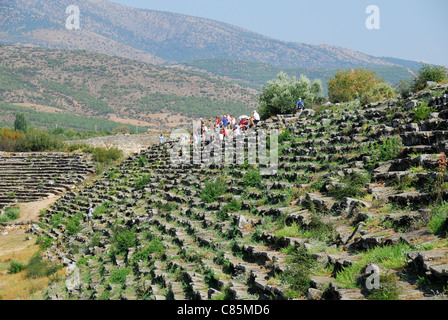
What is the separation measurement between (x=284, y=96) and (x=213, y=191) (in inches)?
695

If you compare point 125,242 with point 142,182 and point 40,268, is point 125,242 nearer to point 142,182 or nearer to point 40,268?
point 40,268

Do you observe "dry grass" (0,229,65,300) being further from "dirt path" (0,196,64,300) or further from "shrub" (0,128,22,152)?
"shrub" (0,128,22,152)

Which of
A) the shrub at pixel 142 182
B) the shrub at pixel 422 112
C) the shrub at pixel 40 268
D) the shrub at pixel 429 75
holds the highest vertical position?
the shrub at pixel 429 75

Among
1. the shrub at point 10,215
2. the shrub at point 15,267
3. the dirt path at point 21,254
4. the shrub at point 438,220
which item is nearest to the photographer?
the shrub at point 438,220

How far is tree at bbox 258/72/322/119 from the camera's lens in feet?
99.7

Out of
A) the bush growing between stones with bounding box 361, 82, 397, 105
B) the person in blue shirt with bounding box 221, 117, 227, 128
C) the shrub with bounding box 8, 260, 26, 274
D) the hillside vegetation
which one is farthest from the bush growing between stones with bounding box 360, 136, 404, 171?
the shrub with bounding box 8, 260, 26, 274

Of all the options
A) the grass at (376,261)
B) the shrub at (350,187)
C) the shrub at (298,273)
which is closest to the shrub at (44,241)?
the shrub at (350,187)

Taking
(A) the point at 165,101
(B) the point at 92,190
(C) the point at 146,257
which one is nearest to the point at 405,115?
(C) the point at 146,257

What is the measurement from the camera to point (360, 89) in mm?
35031

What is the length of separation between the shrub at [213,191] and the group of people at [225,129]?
23.1 ft

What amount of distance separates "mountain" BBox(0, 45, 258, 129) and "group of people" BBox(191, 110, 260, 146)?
276 feet

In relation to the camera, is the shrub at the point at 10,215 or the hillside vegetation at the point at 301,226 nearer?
the hillside vegetation at the point at 301,226

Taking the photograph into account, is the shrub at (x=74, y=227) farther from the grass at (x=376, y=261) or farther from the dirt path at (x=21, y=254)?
the grass at (x=376, y=261)

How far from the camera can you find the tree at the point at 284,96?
30391 millimetres
